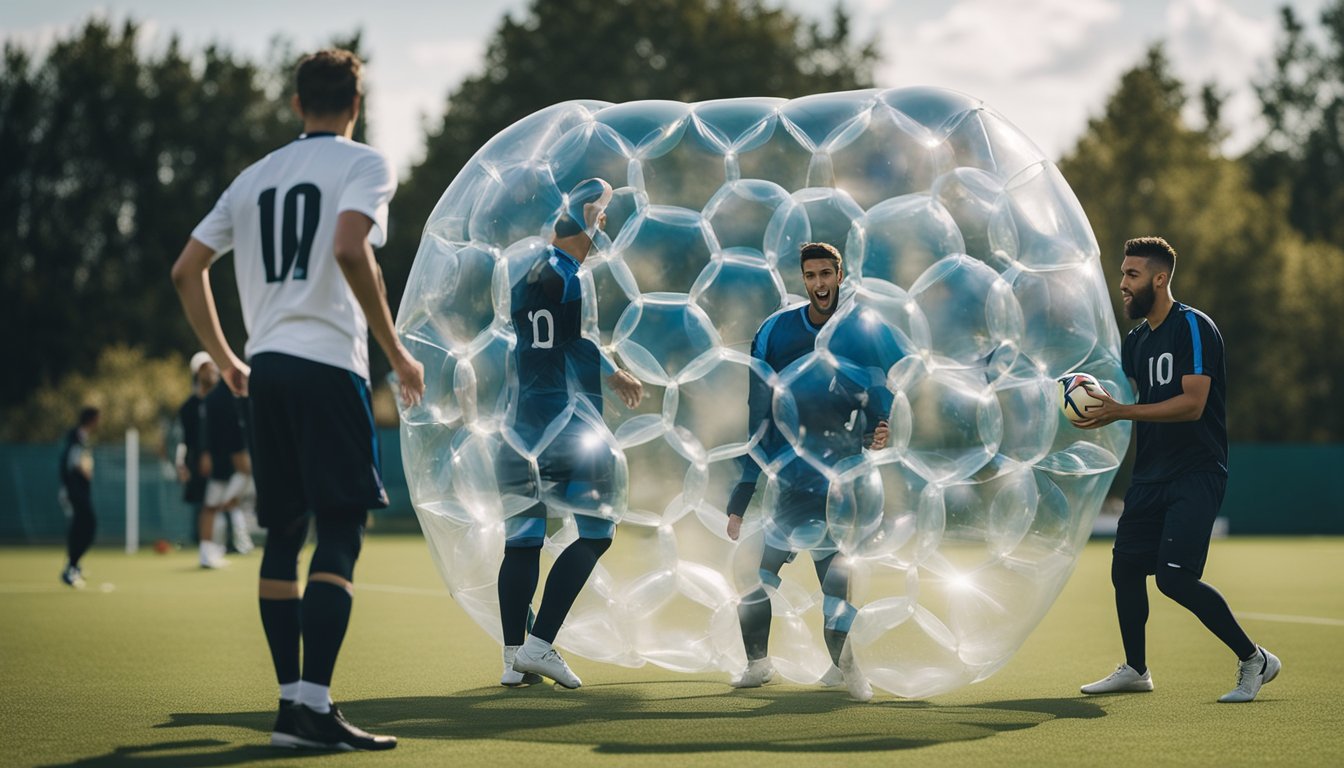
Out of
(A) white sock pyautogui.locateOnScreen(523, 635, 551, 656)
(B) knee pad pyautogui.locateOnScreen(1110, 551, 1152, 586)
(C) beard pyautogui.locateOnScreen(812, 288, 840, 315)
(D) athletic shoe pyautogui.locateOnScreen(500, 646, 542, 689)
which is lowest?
(D) athletic shoe pyautogui.locateOnScreen(500, 646, 542, 689)

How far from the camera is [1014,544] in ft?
20.7

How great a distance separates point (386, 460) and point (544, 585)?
64.3 ft

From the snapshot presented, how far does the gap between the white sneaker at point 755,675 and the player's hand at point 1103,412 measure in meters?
1.81

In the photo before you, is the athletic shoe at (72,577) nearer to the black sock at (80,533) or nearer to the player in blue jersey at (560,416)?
the black sock at (80,533)

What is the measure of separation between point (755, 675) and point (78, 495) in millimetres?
9414

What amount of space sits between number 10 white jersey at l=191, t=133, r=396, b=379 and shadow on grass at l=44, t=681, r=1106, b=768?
1.44 m

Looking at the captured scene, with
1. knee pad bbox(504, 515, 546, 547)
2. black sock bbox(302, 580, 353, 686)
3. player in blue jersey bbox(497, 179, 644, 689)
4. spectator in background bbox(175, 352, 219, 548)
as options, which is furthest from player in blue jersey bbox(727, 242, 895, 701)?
spectator in background bbox(175, 352, 219, 548)

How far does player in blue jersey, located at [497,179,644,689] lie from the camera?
20.5 feet

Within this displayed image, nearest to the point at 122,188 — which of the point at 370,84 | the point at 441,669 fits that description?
the point at 370,84

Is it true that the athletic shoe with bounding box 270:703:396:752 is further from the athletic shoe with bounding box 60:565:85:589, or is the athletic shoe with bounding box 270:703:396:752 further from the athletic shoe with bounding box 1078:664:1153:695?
the athletic shoe with bounding box 60:565:85:589

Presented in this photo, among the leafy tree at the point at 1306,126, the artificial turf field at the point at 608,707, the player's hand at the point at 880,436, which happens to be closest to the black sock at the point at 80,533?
the artificial turf field at the point at 608,707

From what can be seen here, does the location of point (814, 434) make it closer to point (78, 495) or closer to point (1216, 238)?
point (78, 495)

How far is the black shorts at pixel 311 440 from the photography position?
4988 mm

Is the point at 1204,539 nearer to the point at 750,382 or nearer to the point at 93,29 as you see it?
the point at 750,382
